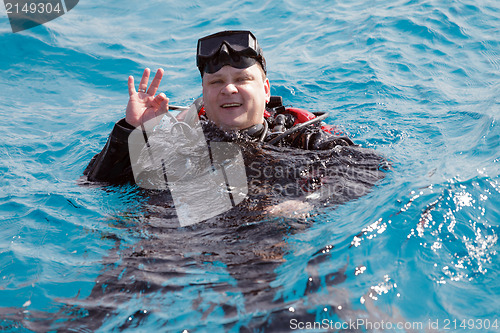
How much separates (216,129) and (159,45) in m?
5.64

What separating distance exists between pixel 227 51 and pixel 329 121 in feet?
7.68

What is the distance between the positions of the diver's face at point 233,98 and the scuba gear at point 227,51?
52mm

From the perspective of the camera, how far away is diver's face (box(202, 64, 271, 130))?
4.14 m

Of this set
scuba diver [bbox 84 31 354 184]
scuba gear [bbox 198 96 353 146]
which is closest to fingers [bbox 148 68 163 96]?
scuba diver [bbox 84 31 354 184]

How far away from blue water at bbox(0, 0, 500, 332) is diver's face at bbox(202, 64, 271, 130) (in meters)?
1.04

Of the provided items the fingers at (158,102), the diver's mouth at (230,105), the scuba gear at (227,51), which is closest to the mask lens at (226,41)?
the scuba gear at (227,51)

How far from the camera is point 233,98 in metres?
4.11

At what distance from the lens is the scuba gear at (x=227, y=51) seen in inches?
163

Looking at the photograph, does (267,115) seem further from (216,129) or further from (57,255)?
(57,255)

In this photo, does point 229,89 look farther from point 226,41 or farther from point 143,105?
point 143,105

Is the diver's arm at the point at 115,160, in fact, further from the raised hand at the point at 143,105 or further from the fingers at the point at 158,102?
the fingers at the point at 158,102

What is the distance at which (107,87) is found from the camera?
25.9ft

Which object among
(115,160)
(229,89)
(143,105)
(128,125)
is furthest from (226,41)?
(115,160)

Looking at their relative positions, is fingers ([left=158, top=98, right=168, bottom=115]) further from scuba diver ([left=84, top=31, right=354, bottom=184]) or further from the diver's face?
the diver's face
